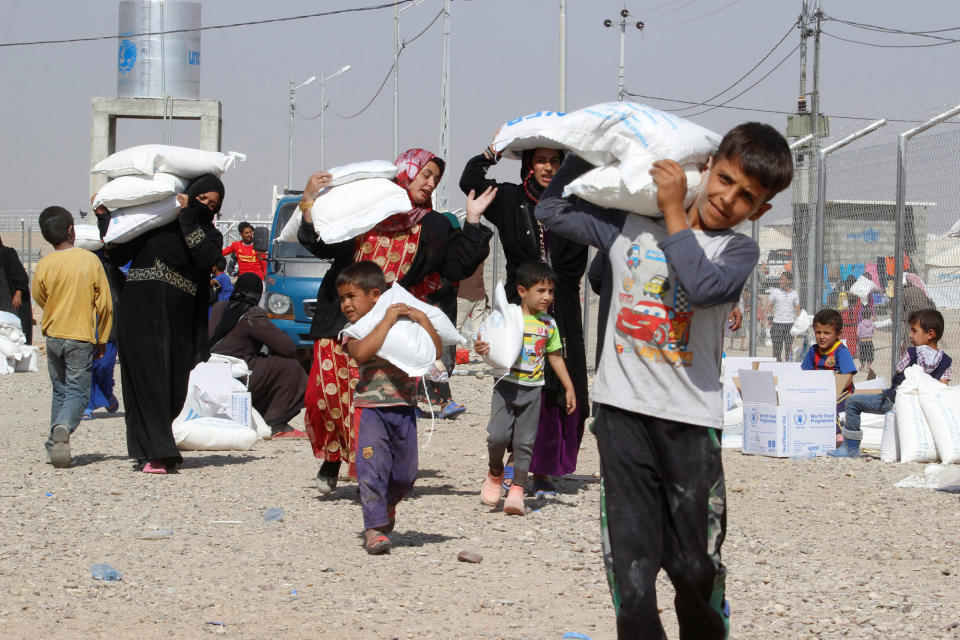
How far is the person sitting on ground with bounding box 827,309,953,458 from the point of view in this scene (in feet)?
28.1

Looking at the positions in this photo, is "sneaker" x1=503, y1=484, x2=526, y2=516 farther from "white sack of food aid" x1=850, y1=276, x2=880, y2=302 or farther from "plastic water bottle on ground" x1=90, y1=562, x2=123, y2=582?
"white sack of food aid" x1=850, y1=276, x2=880, y2=302

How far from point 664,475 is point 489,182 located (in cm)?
348

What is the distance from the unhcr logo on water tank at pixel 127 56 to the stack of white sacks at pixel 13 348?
40.5 ft

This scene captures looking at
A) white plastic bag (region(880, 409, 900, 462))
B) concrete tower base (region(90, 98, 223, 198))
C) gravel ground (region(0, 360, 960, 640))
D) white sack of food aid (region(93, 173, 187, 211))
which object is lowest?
gravel ground (region(0, 360, 960, 640))

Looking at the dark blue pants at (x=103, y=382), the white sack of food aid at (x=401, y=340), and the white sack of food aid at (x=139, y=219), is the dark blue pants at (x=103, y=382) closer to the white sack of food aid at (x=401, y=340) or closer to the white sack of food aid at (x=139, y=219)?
the white sack of food aid at (x=139, y=219)

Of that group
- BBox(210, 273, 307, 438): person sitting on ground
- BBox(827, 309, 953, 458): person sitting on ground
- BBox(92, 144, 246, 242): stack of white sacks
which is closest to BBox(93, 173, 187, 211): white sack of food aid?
BBox(92, 144, 246, 242): stack of white sacks

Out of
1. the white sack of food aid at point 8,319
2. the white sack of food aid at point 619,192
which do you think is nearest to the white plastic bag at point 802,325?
the white sack of food aid at point 619,192

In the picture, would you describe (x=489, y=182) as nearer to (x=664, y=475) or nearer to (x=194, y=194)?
(x=194, y=194)

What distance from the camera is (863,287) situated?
10242 mm

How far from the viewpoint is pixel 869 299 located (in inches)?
403

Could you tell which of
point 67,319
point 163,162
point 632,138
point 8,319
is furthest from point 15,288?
point 632,138

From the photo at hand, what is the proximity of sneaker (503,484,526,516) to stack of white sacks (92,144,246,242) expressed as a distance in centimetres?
276

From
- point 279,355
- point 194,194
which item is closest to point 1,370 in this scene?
point 279,355

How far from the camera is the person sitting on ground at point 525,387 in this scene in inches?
253
